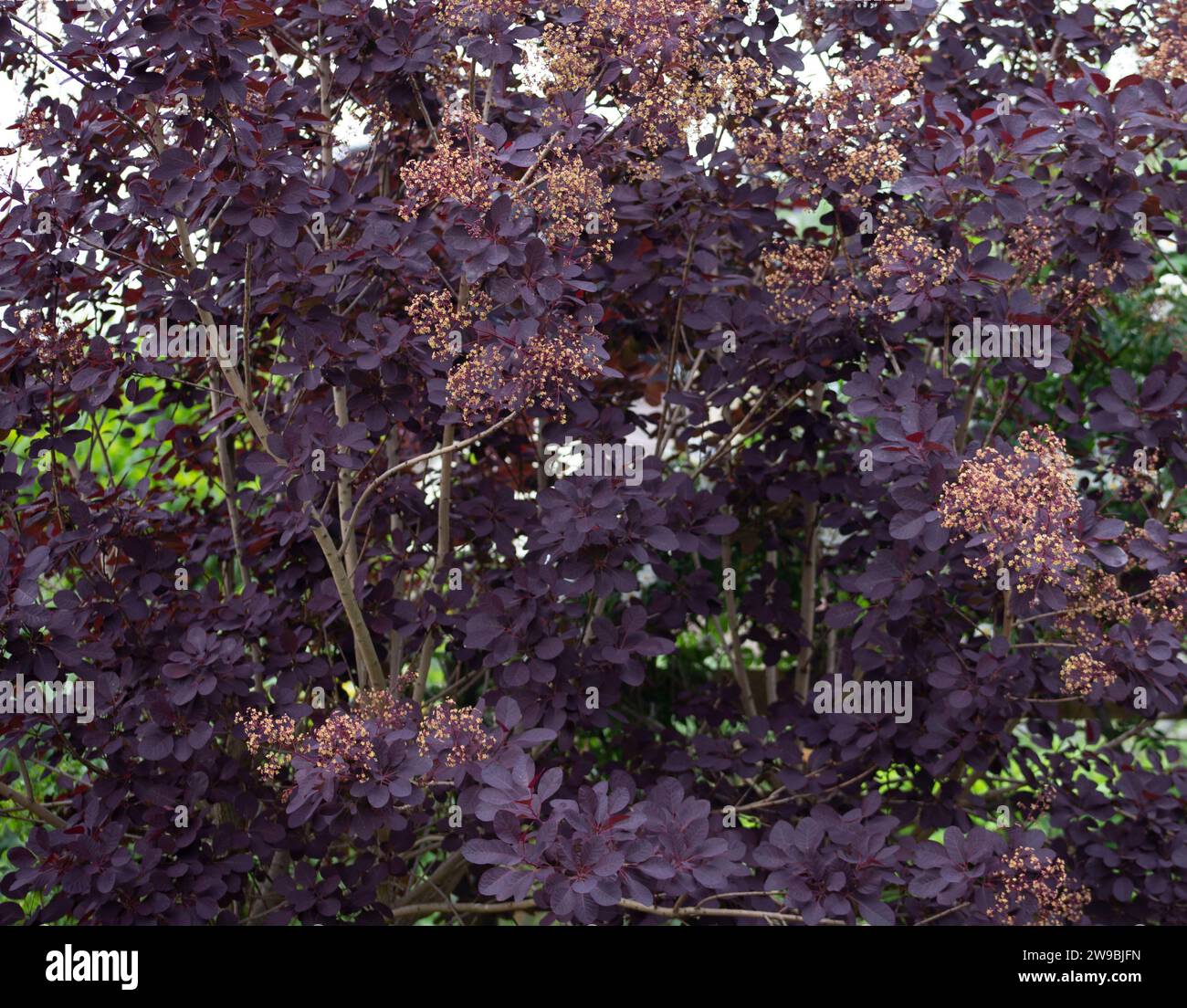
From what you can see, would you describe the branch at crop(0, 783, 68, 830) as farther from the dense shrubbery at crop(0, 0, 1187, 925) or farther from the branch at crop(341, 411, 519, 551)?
the branch at crop(341, 411, 519, 551)

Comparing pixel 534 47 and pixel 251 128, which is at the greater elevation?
pixel 534 47

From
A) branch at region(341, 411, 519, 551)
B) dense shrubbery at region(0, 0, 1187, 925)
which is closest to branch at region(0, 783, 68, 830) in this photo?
dense shrubbery at region(0, 0, 1187, 925)

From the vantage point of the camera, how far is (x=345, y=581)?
8.50 ft

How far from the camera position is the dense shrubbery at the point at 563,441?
2271 millimetres

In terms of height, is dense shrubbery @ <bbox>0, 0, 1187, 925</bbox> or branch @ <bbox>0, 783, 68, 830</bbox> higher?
dense shrubbery @ <bbox>0, 0, 1187, 925</bbox>

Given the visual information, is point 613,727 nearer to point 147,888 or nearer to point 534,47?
point 147,888

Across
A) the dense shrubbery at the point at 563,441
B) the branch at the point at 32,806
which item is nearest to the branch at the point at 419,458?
the dense shrubbery at the point at 563,441

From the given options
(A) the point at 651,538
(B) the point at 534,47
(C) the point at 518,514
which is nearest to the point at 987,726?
(A) the point at 651,538

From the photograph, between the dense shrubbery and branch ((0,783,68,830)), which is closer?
the dense shrubbery

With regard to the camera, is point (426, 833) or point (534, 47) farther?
point (426, 833)

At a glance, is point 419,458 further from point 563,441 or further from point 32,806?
point 32,806

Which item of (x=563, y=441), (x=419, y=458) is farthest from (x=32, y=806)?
(x=563, y=441)

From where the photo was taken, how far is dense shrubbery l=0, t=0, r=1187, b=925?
227 cm
